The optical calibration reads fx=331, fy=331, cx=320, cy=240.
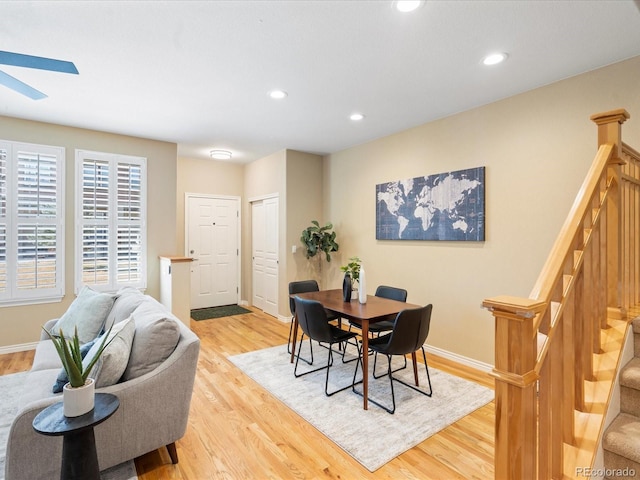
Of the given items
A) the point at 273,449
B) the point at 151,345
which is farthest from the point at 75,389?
the point at 273,449

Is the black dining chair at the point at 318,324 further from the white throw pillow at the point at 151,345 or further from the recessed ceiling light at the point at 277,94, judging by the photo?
the recessed ceiling light at the point at 277,94

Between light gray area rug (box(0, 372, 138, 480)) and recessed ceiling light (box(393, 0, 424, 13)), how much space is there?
3089 millimetres

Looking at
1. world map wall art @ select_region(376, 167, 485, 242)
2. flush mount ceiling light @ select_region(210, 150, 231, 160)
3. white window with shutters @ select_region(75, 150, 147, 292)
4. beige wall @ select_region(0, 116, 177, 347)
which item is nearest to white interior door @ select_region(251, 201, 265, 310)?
flush mount ceiling light @ select_region(210, 150, 231, 160)

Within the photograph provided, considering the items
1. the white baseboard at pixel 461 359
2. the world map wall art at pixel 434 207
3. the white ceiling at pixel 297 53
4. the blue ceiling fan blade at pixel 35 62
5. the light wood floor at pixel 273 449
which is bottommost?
the light wood floor at pixel 273 449

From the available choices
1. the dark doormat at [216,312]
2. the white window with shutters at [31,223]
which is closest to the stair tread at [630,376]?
the dark doormat at [216,312]

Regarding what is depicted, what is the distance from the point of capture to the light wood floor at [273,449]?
193 centimetres

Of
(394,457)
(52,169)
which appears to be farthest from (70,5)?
(394,457)

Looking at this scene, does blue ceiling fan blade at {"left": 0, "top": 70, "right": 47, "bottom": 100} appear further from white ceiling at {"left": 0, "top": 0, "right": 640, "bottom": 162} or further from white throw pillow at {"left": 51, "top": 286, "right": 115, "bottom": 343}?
white throw pillow at {"left": 51, "top": 286, "right": 115, "bottom": 343}

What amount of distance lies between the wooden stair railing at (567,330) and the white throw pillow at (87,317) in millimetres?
2923

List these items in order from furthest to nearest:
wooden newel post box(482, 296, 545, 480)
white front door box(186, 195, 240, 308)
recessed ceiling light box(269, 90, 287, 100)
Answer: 1. white front door box(186, 195, 240, 308)
2. recessed ceiling light box(269, 90, 287, 100)
3. wooden newel post box(482, 296, 545, 480)

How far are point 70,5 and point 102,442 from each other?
97.0 inches

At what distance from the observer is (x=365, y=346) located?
8.63ft

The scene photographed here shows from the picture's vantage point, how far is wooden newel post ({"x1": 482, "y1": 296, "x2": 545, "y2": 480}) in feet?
3.29

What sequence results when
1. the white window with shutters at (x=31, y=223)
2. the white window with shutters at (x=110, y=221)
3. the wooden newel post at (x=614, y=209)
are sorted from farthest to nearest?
1. the white window with shutters at (x=110, y=221)
2. the white window with shutters at (x=31, y=223)
3. the wooden newel post at (x=614, y=209)
